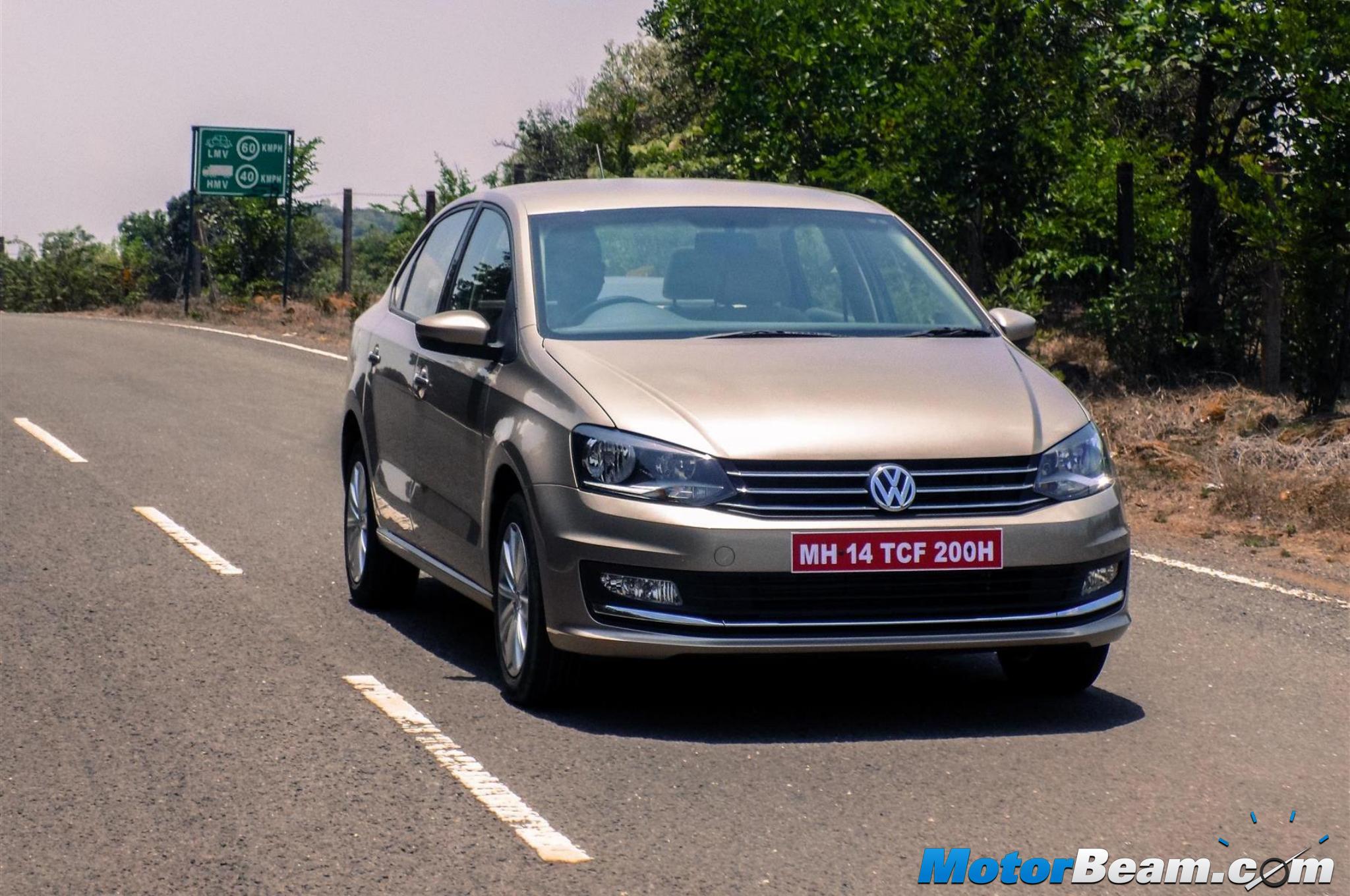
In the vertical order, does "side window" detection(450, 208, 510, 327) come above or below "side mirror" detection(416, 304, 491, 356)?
above

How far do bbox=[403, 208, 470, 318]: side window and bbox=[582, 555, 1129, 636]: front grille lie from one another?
2.48 m

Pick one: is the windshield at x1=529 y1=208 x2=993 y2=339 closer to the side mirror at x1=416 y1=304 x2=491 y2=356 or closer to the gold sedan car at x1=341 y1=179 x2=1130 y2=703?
the gold sedan car at x1=341 y1=179 x2=1130 y2=703

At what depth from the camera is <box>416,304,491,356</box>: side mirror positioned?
6820 millimetres

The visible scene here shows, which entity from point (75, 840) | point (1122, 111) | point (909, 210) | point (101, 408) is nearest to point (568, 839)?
point (75, 840)

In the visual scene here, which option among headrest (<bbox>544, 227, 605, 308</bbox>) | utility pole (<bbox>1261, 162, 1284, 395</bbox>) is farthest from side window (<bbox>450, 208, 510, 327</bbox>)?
utility pole (<bbox>1261, 162, 1284, 395</bbox>)

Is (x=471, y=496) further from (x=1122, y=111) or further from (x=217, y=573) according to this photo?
(x=1122, y=111)

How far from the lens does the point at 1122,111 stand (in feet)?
78.8

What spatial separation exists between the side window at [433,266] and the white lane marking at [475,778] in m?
1.86

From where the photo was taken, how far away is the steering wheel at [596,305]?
22.7 feet

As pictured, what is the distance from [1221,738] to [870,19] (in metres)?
15.1

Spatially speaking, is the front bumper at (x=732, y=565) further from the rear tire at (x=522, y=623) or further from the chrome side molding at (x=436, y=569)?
the chrome side molding at (x=436, y=569)

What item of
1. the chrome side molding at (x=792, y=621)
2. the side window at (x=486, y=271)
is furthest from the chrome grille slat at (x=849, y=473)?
the side window at (x=486, y=271)

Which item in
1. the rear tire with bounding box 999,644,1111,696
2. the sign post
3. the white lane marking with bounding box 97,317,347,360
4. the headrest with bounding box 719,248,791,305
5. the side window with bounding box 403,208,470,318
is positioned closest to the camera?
the rear tire with bounding box 999,644,1111,696

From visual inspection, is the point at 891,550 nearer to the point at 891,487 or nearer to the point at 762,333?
the point at 891,487
